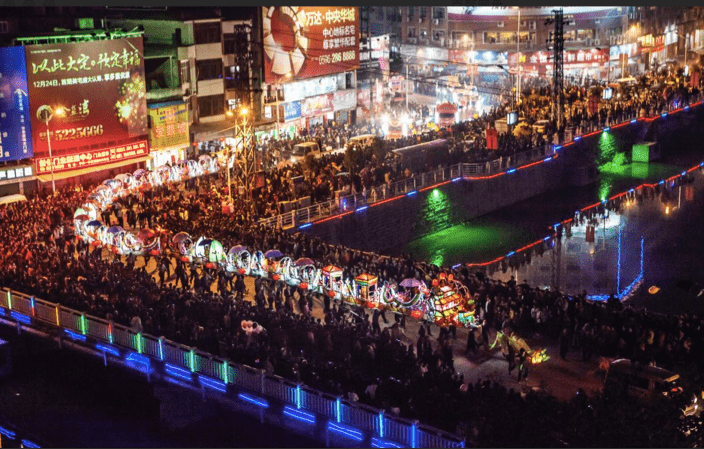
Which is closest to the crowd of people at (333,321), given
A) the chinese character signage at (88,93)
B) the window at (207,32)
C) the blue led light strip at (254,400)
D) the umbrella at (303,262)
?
the blue led light strip at (254,400)

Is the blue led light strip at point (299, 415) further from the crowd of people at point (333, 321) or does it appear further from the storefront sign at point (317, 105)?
the storefront sign at point (317, 105)

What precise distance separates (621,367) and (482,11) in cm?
6193

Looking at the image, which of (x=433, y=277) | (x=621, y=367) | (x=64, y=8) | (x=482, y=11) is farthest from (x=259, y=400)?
(x=482, y=11)

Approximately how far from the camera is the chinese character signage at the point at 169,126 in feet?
160

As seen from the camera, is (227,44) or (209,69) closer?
(209,69)

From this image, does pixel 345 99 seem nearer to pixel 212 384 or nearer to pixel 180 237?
pixel 180 237

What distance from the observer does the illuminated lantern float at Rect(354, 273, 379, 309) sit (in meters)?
30.1

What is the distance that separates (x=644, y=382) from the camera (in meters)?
23.2

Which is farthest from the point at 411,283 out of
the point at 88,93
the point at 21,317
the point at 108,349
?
the point at 88,93

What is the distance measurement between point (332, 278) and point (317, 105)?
103 feet

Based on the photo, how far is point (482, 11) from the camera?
270ft

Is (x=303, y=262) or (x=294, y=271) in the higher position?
(x=303, y=262)

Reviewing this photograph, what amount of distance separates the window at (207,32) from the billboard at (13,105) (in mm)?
12368

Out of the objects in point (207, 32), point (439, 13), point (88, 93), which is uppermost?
point (439, 13)
